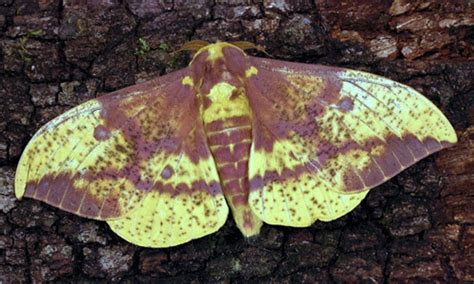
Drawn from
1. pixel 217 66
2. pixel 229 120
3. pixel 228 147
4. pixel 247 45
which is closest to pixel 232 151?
pixel 228 147

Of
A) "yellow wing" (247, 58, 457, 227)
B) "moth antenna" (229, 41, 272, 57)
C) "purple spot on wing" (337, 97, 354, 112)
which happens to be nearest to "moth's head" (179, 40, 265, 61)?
"moth antenna" (229, 41, 272, 57)

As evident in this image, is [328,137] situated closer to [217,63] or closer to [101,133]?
[217,63]

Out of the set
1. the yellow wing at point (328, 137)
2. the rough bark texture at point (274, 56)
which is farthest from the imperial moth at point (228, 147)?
the rough bark texture at point (274, 56)

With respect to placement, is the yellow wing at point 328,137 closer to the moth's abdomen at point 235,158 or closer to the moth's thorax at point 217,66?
the moth's abdomen at point 235,158

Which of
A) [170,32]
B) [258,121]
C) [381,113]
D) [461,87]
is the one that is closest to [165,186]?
[258,121]

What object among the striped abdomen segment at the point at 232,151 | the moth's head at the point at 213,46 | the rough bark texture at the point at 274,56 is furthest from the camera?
the moth's head at the point at 213,46

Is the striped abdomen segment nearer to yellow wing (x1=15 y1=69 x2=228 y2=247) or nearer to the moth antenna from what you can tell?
yellow wing (x1=15 y1=69 x2=228 y2=247)

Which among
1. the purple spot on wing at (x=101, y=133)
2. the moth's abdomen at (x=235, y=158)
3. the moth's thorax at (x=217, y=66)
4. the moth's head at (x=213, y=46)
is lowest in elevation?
the moth's abdomen at (x=235, y=158)
